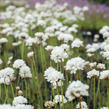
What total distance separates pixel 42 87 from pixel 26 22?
210cm

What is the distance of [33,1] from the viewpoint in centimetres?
1030

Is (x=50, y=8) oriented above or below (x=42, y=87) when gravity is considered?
above

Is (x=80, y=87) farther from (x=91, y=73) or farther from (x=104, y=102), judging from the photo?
(x=104, y=102)

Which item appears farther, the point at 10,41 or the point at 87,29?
the point at 87,29

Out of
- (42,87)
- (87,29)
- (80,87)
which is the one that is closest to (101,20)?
(87,29)

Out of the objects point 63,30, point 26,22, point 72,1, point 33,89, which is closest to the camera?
point 33,89

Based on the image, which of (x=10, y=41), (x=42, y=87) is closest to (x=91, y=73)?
(x=42, y=87)

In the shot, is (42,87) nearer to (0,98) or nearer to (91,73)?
(0,98)

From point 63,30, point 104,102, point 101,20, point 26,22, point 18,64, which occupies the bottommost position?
point 104,102

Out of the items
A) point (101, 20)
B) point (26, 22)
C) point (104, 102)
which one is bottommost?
point (104, 102)

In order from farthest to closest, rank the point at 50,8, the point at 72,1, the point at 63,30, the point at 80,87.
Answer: the point at 72,1 < the point at 50,8 < the point at 63,30 < the point at 80,87

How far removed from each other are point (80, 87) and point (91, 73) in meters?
0.96

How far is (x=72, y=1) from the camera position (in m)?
9.67

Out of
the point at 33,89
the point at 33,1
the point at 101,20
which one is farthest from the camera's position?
the point at 33,1
